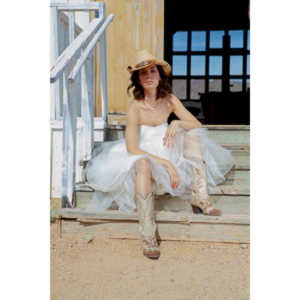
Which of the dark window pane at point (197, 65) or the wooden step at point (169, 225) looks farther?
the dark window pane at point (197, 65)

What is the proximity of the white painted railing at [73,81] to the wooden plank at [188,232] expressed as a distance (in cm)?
37

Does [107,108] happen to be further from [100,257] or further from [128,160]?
[100,257]

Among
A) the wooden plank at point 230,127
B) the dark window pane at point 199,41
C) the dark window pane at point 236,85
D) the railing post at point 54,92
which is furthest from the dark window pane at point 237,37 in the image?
the railing post at point 54,92

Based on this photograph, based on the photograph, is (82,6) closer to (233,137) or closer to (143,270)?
(233,137)

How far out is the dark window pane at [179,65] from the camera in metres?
2.83

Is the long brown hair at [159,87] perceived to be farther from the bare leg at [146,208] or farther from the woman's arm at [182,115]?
the bare leg at [146,208]

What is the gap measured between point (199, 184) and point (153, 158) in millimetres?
346

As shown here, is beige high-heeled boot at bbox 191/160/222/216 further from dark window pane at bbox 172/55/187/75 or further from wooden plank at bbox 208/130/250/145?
dark window pane at bbox 172/55/187/75

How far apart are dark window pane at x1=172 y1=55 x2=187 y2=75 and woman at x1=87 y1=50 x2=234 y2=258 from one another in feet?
2.70

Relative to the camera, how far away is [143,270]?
5.41 feet

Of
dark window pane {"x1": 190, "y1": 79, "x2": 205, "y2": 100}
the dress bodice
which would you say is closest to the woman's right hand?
the dress bodice

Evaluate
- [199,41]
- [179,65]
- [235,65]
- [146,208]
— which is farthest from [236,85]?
[146,208]

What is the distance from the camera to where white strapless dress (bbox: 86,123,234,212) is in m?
1.90
